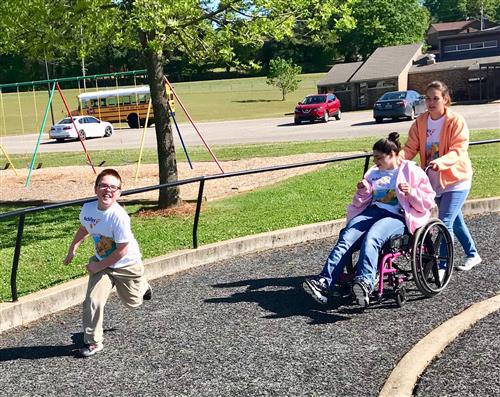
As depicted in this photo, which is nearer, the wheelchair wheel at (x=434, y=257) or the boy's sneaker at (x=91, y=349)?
the boy's sneaker at (x=91, y=349)

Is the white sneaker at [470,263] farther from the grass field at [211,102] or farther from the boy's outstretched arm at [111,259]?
the grass field at [211,102]

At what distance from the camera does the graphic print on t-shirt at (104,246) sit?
5453mm

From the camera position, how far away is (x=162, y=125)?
11.8 metres

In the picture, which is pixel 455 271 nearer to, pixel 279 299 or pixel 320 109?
pixel 279 299

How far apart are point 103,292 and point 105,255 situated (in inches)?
11.2

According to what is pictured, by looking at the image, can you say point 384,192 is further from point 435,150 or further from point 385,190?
point 435,150

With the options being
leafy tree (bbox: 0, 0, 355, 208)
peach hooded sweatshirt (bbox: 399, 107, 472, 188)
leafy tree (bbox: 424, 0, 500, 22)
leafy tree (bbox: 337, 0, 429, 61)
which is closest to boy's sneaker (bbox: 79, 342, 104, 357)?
peach hooded sweatshirt (bbox: 399, 107, 472, 188)

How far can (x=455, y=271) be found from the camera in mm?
6898

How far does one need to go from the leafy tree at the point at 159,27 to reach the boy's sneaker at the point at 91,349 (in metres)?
5.51

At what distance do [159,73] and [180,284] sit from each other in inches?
217

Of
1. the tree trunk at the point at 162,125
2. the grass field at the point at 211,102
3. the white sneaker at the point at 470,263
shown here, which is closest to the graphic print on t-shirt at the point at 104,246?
the white sneaker at the point at 470,263

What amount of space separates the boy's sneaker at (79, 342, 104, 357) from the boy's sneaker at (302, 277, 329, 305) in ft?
5.54

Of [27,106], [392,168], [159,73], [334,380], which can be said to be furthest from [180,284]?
[27,106]

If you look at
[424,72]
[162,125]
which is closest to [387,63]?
[424,72]
